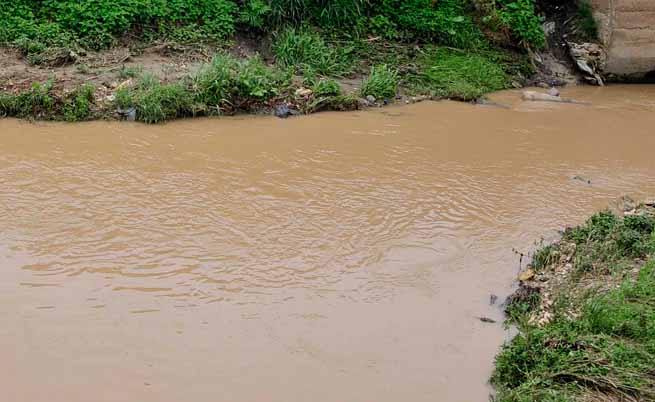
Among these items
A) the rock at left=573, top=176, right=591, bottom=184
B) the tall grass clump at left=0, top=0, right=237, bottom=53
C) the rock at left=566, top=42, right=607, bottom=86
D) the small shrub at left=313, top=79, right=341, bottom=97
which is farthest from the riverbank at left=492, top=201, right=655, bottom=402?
the tall grass clump at left=0, top=0, right=237, bottom=53

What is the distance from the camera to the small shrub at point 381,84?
383 inches

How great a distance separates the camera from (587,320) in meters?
4.21

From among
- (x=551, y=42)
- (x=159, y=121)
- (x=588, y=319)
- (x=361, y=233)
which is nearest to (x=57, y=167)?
(x=159, y=121)

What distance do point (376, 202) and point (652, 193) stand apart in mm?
2612

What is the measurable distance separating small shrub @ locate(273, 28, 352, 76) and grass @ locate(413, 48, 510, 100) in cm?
108

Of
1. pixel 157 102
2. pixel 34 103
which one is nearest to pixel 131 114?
pixel 157 102

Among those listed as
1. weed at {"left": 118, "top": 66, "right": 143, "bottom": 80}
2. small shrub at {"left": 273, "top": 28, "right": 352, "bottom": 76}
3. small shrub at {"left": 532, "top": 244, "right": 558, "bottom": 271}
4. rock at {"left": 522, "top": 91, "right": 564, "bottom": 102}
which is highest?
small shrub at {"left": 273, "top": 28, "right": 352, "bottom": 76}

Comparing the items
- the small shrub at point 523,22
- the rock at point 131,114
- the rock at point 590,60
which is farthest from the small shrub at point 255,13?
the rock at point 590,60

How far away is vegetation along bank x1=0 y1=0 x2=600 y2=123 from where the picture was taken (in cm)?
863

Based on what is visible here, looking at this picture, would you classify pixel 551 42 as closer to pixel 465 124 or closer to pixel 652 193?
pixel 465 124

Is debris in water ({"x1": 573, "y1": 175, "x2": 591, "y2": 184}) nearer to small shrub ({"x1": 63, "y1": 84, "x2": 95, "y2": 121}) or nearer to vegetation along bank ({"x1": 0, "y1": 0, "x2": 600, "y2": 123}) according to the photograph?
vegetation along bank ({"x1": 0, "y1": 0, "x2": 600, "y2": 123})

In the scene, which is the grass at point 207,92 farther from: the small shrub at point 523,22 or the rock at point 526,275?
the rock at point 526,275

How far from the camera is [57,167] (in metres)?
6.91

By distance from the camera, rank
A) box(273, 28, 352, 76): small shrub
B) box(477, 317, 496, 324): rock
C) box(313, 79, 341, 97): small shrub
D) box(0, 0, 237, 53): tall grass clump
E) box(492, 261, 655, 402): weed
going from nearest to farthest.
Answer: box(492, 261, 655, 402): weed < box(477, 317, 496, 324): rock < box(313, 79, 341, 97): small shrub < box(0, 0, 237, 53): tall grass clump < box(273, 28, 352, 76): small shrub
